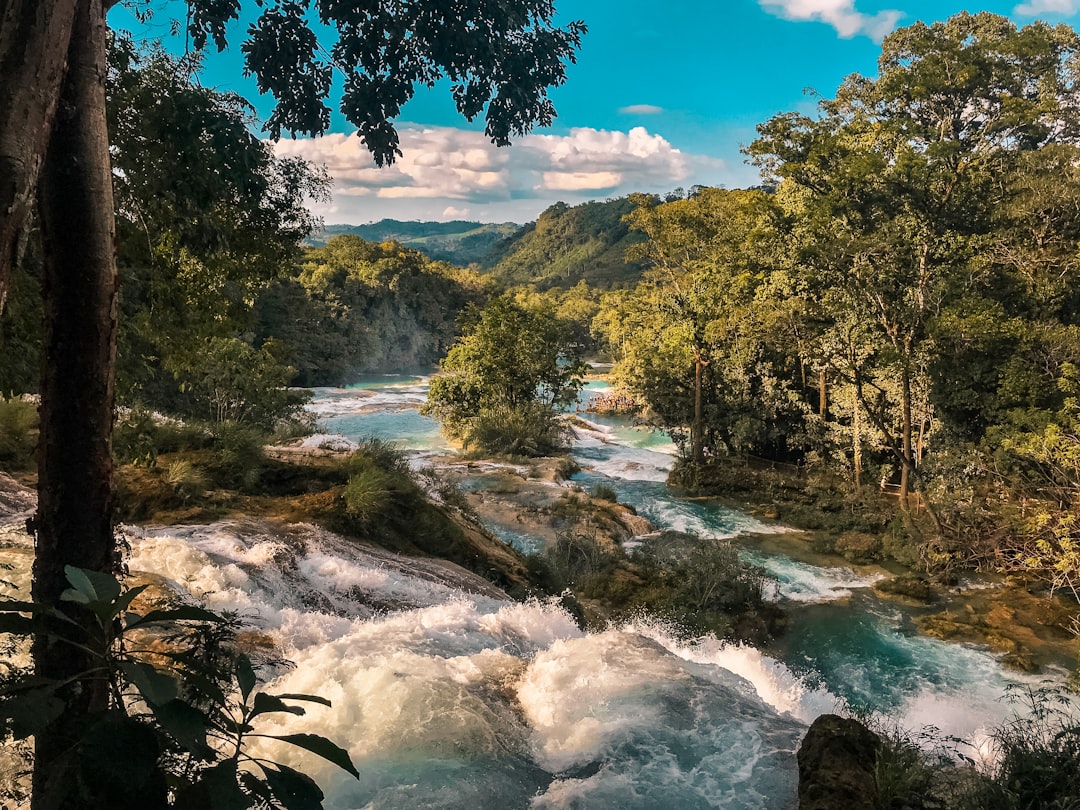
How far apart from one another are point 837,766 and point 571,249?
449ft

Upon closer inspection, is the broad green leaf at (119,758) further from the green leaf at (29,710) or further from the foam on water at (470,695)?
the foam on water at (470,695)

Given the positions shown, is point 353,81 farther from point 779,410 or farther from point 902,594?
point 779,410

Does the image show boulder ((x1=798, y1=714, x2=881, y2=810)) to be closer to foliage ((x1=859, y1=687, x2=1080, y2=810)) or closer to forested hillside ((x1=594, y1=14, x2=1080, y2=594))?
foliage ((x1=859, y1=687, x2=1080, y2=810))

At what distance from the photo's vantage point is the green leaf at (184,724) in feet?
4.09

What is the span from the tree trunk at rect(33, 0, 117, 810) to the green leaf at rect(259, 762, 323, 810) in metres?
1.28

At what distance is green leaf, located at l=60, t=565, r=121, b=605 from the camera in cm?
140

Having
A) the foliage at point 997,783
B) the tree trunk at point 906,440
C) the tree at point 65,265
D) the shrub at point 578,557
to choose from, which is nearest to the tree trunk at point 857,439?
the tree trunk at point 906,440

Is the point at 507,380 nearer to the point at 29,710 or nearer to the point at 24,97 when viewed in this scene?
the point at 24,97

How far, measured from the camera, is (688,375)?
74.3 feet

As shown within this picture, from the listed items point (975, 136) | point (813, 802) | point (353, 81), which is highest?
→ point (975, 136)

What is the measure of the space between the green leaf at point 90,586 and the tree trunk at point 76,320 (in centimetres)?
100

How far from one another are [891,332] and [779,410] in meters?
5.61

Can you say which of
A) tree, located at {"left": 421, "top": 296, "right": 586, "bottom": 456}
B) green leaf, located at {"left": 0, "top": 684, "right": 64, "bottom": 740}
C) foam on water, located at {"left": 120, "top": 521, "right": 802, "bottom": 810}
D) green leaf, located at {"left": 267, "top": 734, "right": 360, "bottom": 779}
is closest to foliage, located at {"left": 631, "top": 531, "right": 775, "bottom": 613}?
foam on water, located at {"left": 120, "top": 521, "right": 802, "bottom": 810}

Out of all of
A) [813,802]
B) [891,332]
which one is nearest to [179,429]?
[813,802]
